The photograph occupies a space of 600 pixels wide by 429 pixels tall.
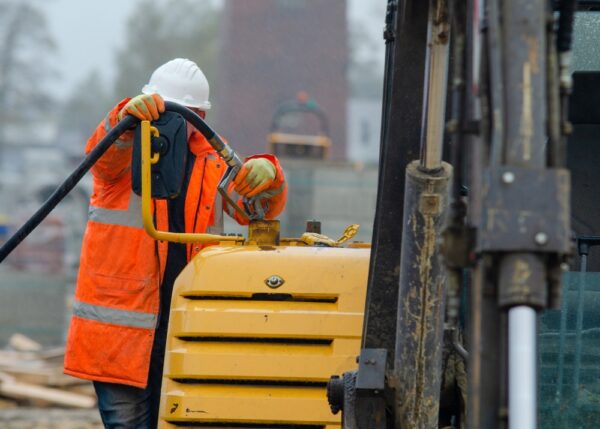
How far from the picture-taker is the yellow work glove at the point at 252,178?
178 inches

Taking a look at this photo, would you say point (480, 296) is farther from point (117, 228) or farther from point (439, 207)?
point (117, 228)

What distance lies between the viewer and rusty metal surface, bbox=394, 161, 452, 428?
11.4 ft

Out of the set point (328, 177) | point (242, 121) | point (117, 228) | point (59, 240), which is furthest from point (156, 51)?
point (117, 228)

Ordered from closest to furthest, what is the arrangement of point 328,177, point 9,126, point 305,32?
point 328,177, point 305,32, point 9,126

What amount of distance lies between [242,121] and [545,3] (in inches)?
1976

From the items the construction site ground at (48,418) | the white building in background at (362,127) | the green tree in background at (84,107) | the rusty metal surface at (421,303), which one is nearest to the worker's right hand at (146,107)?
the rusty metal surface at (421,303)

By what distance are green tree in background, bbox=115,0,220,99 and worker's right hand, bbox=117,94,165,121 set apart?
7426 cm

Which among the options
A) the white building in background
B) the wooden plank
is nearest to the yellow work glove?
the wooden plank

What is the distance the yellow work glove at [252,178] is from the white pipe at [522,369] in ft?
6.92

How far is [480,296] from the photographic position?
105 inches

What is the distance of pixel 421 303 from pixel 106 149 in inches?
59.1

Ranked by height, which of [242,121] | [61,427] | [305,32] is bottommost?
[61,427]

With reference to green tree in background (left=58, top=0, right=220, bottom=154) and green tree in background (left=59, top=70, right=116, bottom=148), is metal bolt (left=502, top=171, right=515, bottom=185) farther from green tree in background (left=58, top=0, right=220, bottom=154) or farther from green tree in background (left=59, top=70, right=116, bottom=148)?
green tree in background (left=59, top=70, right=116, bottom=148)

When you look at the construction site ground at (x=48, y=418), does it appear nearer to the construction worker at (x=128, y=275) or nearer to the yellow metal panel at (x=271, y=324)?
the construction worker at (x=128, y=275)
